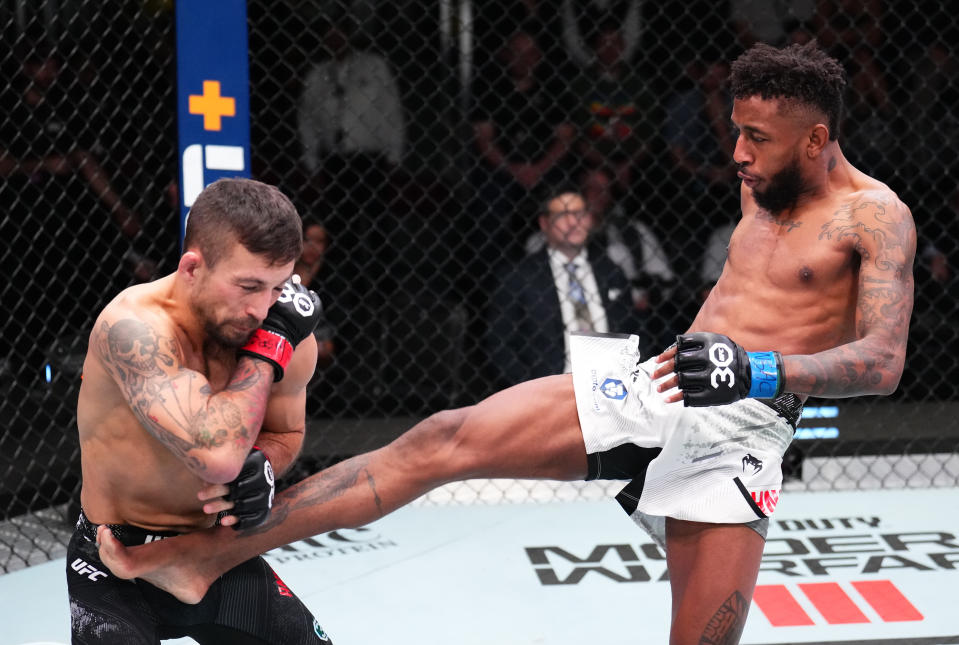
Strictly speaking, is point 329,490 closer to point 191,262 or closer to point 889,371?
point 191,262

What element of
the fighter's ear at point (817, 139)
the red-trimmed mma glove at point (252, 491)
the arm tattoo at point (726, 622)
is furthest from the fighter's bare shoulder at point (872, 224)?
the red-trimmed mma glove at point (252, 491)

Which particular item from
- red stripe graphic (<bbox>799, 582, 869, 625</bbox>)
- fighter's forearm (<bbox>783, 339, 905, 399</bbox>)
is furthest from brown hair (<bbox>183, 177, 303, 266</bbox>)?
red stripe graphic (<bbox>799, 582, 869, 625</bbox>)

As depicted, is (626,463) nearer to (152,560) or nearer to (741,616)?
(741,616)

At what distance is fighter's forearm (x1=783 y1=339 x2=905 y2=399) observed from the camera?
1.64 metres

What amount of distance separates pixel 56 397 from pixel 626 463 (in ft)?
7.42

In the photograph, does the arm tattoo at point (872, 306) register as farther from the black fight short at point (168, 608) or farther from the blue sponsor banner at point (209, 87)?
the blue sponsor banner at point (209, 87)

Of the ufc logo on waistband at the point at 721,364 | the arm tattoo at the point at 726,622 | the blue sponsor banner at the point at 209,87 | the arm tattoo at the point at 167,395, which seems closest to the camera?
the arm tattoo at the point at 167,395

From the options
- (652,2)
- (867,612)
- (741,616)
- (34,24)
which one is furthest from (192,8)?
(867,612)

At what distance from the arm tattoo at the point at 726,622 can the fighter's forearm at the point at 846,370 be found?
0.42 metres

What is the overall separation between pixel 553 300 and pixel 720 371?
224 centimetres

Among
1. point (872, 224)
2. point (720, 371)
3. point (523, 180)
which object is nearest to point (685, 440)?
point (720, 371)

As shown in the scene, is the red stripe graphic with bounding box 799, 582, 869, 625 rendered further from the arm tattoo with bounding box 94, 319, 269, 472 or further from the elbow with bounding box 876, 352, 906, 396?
the arm tattoo with bounding box 94, 319, 269, 472

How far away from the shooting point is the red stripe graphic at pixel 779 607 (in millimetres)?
2512

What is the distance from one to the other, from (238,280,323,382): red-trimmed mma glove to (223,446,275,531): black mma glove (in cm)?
14
